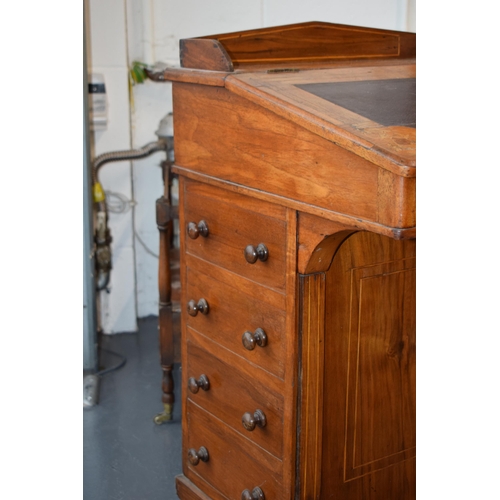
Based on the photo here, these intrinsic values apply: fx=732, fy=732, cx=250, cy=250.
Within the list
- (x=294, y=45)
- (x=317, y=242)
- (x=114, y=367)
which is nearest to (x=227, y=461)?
(x=317, y=242)

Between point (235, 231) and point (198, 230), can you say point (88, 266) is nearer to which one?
point (198, 230)

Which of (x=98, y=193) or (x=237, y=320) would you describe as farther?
(x=98, y=193)

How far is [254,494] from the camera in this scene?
1933 millimetres

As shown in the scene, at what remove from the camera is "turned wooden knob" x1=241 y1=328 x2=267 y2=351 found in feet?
6.01

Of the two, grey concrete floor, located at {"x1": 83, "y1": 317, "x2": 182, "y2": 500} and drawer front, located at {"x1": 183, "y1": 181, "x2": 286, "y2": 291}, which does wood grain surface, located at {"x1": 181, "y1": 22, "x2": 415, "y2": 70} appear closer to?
drawer front, located at {"x1": 183, "y1": 181, "x2": 286, "y2": 291}

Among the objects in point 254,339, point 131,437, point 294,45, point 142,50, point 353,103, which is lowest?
point 131,437

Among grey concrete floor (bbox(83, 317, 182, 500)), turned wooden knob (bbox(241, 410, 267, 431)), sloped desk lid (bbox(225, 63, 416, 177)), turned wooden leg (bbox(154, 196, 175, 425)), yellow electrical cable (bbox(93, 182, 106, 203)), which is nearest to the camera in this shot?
sloped desk lid (bbox(225, 63, 416, 177))

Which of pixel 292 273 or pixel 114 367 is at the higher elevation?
pixel 292 273

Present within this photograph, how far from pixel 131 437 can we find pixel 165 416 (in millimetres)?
183

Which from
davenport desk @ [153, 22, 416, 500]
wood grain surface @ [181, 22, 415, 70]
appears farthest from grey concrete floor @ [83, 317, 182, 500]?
wood grain surface @ [181, 22, 415, 70]
